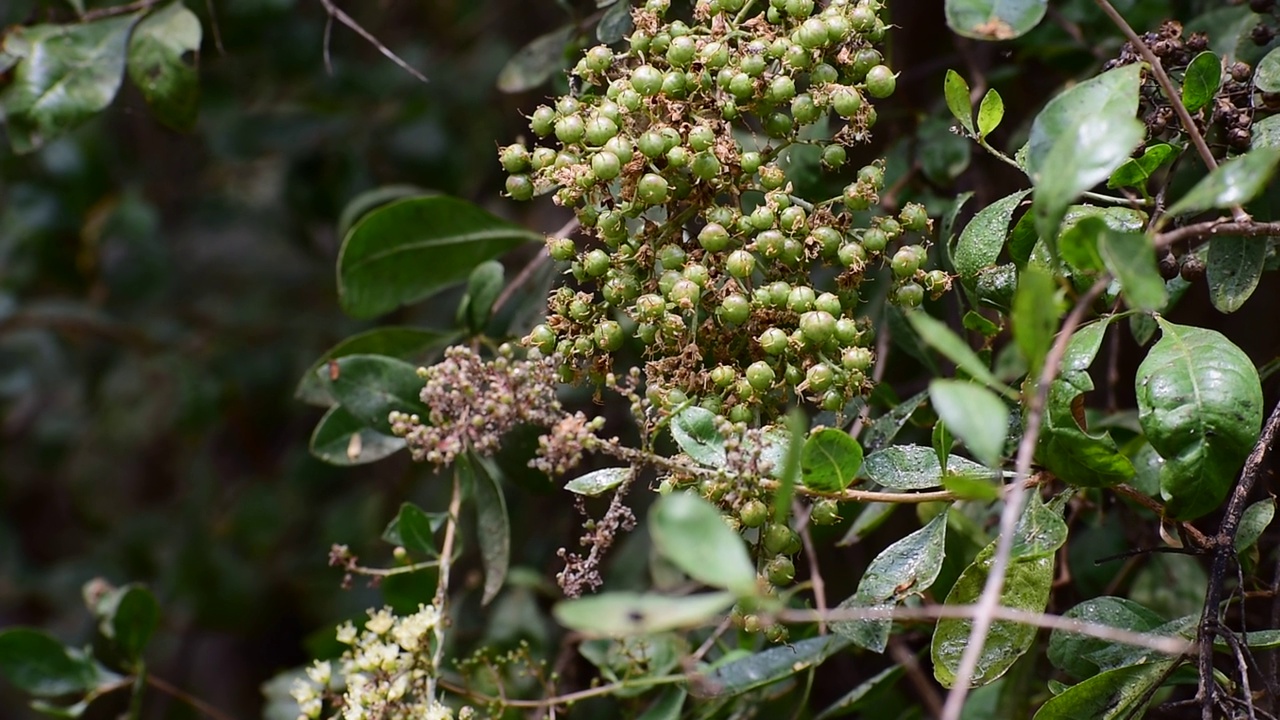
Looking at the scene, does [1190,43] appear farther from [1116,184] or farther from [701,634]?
[701,634]

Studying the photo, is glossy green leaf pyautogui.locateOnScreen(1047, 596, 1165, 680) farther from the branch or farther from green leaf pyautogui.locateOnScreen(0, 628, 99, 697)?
green leaf pyautogui.locateOnScreen(0, 628, 99, 697)

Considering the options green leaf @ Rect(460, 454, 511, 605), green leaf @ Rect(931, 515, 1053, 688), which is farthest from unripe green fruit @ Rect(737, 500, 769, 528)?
green leaf @ Rect(460, 454, 511, 605)

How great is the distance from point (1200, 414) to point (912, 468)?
0.57 feet

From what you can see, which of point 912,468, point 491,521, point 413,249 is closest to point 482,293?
point 413,249

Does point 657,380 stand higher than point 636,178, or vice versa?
point 636,178

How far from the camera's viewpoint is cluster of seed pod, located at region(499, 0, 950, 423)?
74 cm

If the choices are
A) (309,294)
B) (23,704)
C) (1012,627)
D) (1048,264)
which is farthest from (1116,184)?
(23,704)

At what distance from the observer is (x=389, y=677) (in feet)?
2.66

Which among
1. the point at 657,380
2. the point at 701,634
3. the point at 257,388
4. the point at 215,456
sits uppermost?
the point at 657,380

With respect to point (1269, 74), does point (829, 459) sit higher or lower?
lower

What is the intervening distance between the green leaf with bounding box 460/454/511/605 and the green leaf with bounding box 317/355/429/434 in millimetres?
72

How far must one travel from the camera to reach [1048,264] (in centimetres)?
75

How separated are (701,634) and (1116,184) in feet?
1.89

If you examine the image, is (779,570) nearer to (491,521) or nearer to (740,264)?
(740,264)
